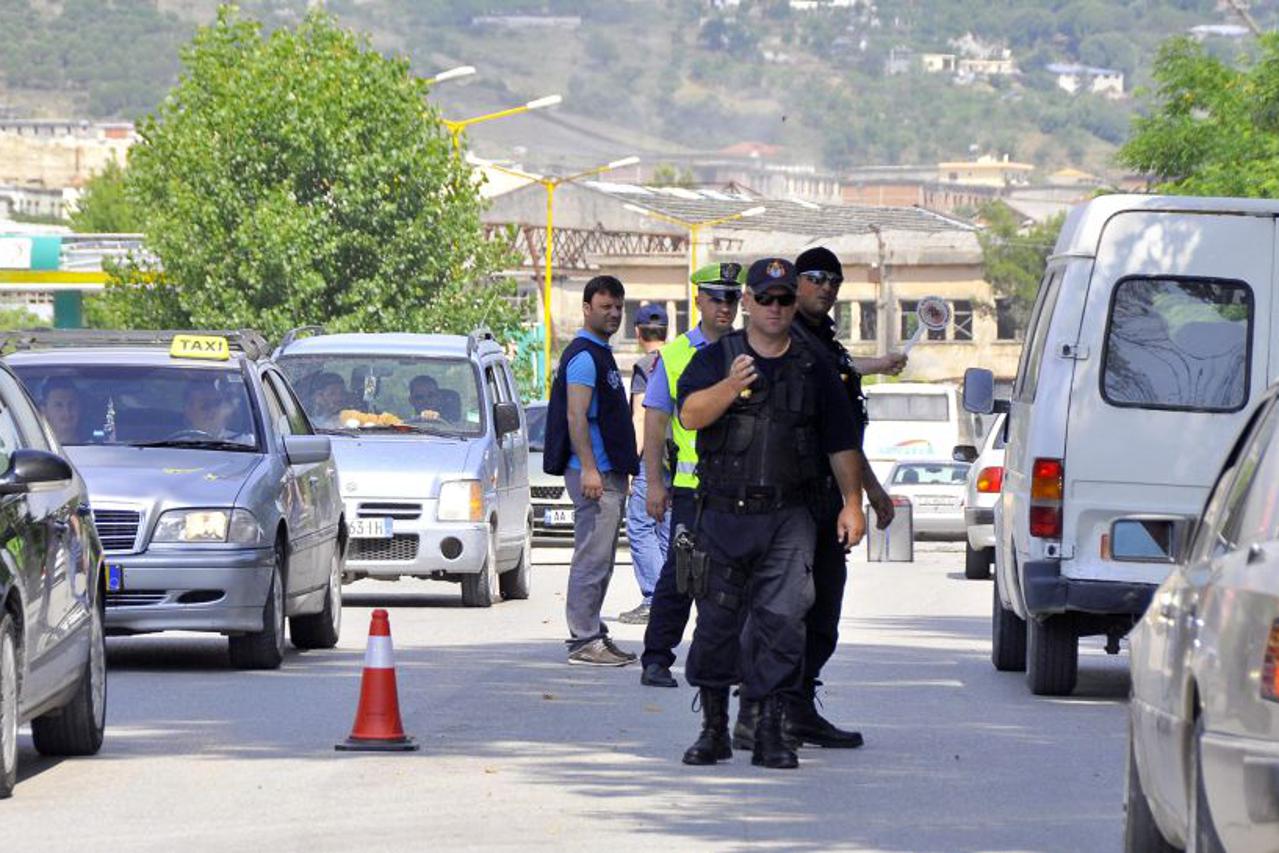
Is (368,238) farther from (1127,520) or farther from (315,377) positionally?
(1127,520)

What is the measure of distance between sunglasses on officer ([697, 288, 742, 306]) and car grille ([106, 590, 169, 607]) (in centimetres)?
299

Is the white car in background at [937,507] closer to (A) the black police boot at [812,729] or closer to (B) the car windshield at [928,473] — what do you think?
(B) the car windshield at [928,473]

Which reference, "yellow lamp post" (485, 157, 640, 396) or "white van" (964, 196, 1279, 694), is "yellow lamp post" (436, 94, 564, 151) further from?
"white van" (964, 196, 1279, 694)

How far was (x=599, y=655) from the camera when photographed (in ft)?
50.5

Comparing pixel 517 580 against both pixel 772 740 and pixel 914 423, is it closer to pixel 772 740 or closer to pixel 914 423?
pixel 772 740

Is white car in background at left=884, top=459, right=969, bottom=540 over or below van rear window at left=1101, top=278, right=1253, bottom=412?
below

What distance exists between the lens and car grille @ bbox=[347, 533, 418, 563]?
20375mm

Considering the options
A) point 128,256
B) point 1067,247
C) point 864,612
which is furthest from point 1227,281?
point 128,256

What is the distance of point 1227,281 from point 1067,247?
77 cm

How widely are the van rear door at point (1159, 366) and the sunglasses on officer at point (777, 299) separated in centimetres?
300

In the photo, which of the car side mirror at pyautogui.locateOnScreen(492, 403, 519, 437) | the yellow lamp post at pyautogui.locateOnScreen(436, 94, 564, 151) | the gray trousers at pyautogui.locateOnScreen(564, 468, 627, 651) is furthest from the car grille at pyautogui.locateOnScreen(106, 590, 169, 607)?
the yellow lamp post at pyautogui.locateOnScreen(436, 94, 564, 151)

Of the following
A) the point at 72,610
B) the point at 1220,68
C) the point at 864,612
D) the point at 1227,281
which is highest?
the point at 1220,68

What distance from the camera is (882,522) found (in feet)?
39.2

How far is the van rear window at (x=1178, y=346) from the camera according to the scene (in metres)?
13.4
